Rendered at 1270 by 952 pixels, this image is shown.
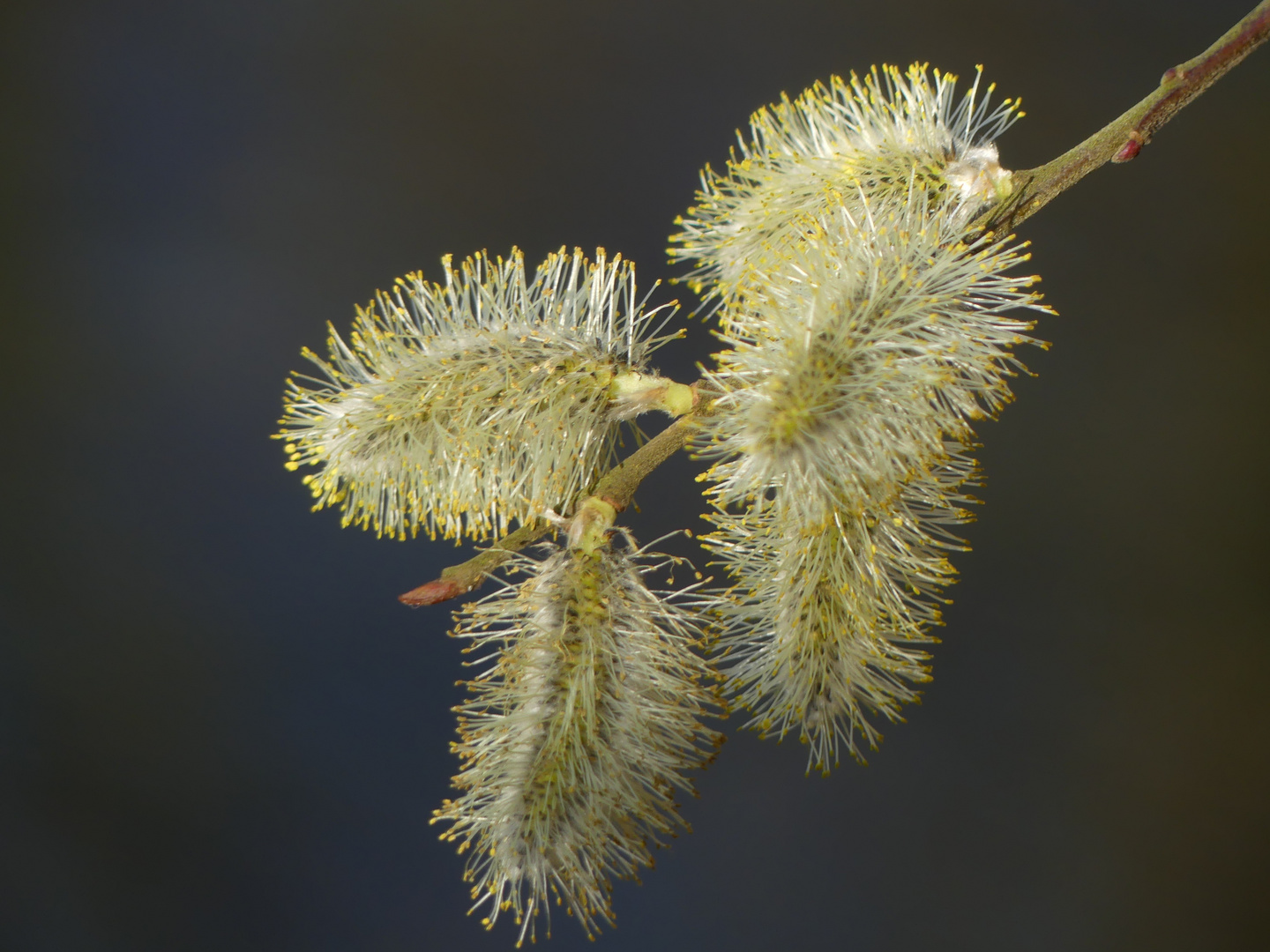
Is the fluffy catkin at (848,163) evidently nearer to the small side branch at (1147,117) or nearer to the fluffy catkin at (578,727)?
the small side branch at (1147,117)

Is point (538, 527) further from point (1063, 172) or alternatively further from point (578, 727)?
point (1063, 172)

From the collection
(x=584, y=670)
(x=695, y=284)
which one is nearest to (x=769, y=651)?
(x=584, y=670)

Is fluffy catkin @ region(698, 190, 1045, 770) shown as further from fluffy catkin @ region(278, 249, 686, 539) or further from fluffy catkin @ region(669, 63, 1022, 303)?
fluffy catkin @ region(278, 249, 686, 539)

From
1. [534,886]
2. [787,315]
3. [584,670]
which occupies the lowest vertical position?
[534,886]

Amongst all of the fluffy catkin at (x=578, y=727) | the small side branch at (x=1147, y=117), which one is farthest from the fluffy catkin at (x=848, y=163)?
the fluffy catkin at (x=578, y=727)

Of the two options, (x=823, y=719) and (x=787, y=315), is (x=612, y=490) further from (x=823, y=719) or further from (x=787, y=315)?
(x=823, y=719)

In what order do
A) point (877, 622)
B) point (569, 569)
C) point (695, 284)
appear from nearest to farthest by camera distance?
point (569, 569)
point (877, 622)
point (695, 284)
